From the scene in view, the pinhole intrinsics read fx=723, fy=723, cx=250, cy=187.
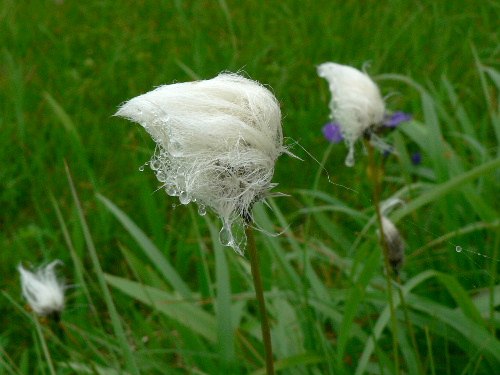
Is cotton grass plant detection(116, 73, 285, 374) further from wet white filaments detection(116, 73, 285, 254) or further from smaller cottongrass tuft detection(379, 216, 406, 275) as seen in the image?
smaller cottongrass tuft detection(379, 216, 406, 275)

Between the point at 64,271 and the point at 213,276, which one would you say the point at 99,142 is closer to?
the point at 64,271

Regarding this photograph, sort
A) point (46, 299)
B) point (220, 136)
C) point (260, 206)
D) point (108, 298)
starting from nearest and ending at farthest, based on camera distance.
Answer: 1. point (220, 136)
2. point (108, 298)
3. point (46, 299)
4. point (260, 206)

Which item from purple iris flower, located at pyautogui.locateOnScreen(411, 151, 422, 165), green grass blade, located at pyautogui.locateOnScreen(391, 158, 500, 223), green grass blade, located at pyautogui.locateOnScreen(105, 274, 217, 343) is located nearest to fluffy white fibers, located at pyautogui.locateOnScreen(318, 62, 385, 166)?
green grass blade, located at pyautogui.locateOnScreen(391, 158, 500, 223)

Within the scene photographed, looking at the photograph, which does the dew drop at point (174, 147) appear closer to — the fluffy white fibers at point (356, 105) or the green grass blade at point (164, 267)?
the fluffy white fibers at point (356, 105)

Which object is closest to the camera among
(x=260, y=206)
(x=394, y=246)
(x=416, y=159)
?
(x=394, y=246)

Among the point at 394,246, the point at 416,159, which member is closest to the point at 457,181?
the point at 394,246

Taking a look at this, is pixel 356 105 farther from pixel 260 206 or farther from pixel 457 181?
pixel 260 206
